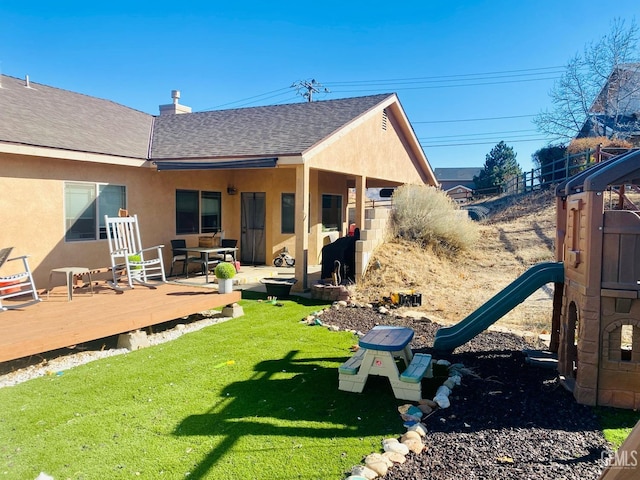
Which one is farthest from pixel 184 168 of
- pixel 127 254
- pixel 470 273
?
pixel 470 273

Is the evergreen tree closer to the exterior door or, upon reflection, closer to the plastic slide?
the exterior door

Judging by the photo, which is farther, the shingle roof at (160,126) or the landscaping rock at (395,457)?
the shingle roof at (160,126)

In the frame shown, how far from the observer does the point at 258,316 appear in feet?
24.9

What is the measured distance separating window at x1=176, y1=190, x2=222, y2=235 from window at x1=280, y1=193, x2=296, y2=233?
1.86 metres

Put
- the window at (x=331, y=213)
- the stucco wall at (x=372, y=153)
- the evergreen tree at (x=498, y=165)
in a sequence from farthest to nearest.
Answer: the evergreen tree at (x=498, y=165) → the window at (x=331, y=213) → the stucco wall at (x=372, y=153)

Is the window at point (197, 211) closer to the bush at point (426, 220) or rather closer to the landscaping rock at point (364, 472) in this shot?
the bush at point (426, 220)

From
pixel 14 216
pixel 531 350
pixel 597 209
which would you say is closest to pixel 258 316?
pixel 531 350

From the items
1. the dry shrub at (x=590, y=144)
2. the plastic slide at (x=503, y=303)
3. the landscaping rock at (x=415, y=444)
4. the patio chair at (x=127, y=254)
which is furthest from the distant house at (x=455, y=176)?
the landscaping rock at (x=415, y=444)

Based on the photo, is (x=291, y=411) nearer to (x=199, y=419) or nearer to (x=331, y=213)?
(x=199, y=419)

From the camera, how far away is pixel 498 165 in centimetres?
4122

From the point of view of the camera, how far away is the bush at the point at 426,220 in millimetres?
12094

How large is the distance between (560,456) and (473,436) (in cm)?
62

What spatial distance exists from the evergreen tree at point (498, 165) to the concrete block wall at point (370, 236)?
1255 inches

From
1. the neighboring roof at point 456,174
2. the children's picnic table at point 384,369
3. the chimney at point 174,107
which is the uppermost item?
the neighboring roof at point 456,174
